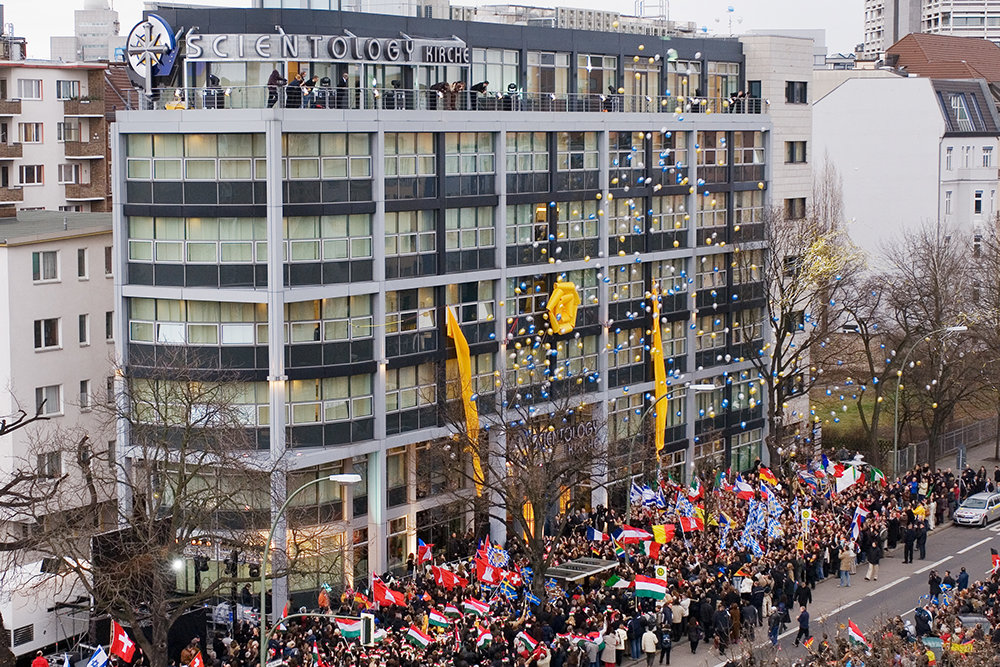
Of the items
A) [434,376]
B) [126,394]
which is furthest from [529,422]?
[126,394]

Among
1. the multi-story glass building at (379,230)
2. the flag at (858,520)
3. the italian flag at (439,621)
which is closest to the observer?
the italian flag at (439,621)

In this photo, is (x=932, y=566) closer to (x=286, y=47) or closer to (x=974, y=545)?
(x=974, y=545)

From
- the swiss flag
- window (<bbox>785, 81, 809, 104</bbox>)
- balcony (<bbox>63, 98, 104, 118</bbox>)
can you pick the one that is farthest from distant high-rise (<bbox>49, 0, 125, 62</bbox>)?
the swiss flag

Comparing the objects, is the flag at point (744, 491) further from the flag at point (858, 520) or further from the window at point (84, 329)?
the window at point (84, 329)

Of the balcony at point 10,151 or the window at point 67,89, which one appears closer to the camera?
the balcony at point 10,151

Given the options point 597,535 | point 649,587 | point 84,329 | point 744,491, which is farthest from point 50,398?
point 744,491

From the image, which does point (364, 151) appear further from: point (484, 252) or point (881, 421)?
point (881, 421)

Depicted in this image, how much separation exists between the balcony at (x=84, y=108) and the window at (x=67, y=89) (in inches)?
12.7

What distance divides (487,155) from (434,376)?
321 inches

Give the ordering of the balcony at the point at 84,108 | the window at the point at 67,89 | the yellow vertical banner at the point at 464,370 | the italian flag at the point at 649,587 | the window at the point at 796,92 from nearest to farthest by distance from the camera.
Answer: the italian flag at the point at 649,587 < the yellow vertical banner at the point at 464,370 < the window at the point at 796,92 < the window at the point at 67,89 < the balcony at the point at 84,108

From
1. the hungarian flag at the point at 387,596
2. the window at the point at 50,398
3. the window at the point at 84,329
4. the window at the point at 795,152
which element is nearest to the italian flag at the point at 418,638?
the hungarian flag at the point at 387,596

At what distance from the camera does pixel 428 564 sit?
58250 mm

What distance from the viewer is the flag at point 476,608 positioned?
49469 millimetres

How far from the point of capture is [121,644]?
45188 mm
